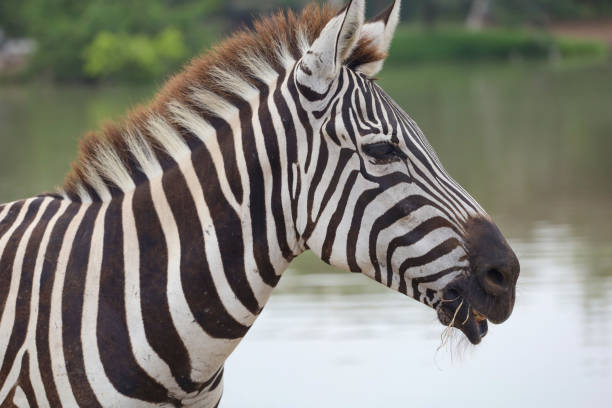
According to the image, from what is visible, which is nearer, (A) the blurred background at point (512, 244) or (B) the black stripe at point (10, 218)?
(B) the black stripe at point (10, 218)

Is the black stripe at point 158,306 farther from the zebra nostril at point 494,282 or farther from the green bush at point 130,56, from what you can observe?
the green bush at point 130,56

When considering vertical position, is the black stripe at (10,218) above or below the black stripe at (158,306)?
above

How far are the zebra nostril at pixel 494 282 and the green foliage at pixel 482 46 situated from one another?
52.3m

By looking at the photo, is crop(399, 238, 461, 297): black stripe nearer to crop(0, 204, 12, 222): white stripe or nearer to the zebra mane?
the zebra mane

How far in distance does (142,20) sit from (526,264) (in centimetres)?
4786

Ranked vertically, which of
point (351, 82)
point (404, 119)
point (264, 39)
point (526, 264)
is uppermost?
point (264, 39)

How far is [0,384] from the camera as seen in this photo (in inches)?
104

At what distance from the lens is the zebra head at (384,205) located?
2.50 m

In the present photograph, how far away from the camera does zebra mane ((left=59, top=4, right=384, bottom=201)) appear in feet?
9.18

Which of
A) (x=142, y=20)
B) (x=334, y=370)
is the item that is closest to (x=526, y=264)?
(x=334, y=370)

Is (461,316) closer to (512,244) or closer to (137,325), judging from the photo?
(137,325)

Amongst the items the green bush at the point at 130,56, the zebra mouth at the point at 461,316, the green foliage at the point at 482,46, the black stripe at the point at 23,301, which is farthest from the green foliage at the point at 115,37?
the zebra mouth at the point at 461,316

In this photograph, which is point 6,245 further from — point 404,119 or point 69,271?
point 404,119

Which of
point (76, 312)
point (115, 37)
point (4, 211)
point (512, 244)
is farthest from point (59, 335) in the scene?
point (115, 37)
